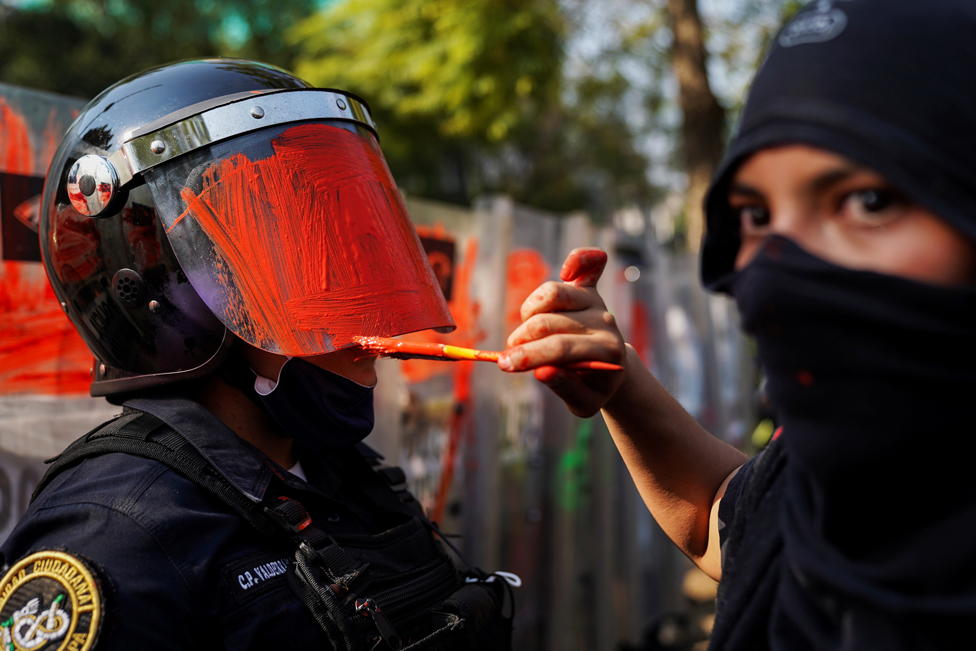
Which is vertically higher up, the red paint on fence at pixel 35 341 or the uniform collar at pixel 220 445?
the red paint on fence at pixel 35 341

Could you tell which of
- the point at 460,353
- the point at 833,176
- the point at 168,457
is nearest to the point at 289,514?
the point at 168,457

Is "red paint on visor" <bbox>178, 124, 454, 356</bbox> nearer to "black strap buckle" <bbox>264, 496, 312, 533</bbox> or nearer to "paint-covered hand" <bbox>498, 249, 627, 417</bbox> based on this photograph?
"black strap buckle" <bbox>264, 496, 312, 533</bbox>

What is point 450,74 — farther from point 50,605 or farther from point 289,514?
point 50,605

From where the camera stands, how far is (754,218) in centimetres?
112

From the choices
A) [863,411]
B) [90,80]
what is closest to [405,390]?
[863,411]

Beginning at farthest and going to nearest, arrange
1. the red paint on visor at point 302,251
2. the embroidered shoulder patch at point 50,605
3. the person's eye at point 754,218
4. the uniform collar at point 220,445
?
the red paint on visor at point 302,251, the uniform collar at point 220,445, the embroidered shoulder patch at point 50,605, the person's eye at point 754,218

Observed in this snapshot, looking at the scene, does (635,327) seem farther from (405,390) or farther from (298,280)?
(298,280)

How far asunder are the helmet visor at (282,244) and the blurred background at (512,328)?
745 mm

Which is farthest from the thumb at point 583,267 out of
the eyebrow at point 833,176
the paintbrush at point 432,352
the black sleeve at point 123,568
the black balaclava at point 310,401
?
the black sleeve at point 123,568

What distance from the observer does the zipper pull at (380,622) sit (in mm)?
1484

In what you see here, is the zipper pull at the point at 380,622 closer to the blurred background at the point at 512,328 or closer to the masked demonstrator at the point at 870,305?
the masked demonstrator at the point at 870,305

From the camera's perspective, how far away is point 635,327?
546 centimetres

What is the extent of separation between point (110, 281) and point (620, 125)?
22360mm

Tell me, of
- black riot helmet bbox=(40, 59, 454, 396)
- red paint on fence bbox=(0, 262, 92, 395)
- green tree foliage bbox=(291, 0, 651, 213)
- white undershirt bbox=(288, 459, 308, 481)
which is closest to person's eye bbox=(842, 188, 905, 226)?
black riot helmet bbox=(40, 59, 454, 396)
